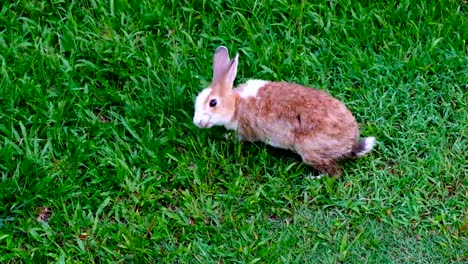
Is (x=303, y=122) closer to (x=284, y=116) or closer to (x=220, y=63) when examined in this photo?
(x=284, y=116)

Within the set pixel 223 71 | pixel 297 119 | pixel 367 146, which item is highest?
pixel 223 71

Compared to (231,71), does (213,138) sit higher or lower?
lower

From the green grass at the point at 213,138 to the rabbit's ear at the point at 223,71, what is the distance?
0.32m

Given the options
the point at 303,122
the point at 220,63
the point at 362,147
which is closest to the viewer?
the point at 303,122

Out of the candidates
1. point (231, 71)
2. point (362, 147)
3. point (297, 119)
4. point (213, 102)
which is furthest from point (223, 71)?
point (362, 147)

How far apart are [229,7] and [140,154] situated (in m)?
1.45

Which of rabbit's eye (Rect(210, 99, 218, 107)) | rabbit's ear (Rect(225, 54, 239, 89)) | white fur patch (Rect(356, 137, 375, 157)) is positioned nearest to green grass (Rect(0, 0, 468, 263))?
white fur patch (Rect(356, 137, 375, 157))

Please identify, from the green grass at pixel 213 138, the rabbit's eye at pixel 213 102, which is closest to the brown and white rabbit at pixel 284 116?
the rabbit's eye at pixel 213 102

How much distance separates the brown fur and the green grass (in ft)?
0.47

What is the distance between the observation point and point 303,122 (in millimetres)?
5125

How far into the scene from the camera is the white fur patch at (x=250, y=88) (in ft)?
17.6

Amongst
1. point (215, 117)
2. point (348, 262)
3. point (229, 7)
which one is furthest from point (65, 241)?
point (229, 7)

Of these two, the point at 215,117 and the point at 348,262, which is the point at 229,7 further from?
the point at 348,262

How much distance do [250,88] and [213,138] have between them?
0.41 m
